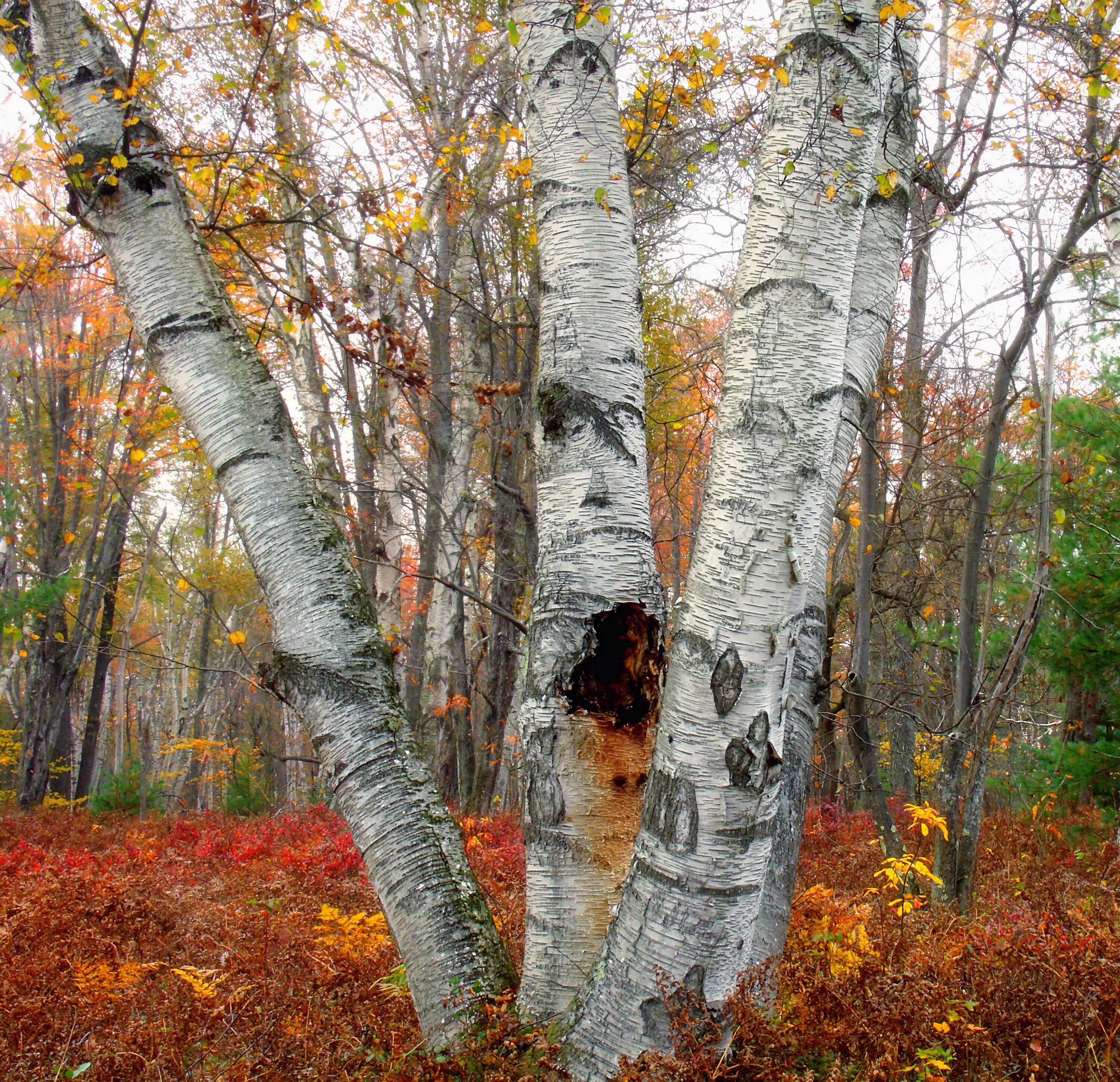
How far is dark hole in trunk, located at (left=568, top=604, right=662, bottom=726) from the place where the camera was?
6.42ft

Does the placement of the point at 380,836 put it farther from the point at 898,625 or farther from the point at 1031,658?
the point at 898,625

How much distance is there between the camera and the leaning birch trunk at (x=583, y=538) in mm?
1923

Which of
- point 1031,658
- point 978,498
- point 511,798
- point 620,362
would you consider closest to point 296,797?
point 511,798

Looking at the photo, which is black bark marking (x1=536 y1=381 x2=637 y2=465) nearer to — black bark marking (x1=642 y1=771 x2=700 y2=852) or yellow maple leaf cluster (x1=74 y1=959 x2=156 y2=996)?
black bark marking (x1=642 y1=771 x2=700 y2=852)

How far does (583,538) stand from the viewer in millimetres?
2020

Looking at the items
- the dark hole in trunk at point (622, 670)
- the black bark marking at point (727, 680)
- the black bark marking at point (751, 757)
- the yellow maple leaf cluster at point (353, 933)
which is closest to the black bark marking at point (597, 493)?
the dark hole in trunk at point (622, 670)

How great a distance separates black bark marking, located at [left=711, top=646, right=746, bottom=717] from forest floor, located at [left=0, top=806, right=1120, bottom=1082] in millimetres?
617

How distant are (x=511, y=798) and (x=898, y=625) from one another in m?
7.31

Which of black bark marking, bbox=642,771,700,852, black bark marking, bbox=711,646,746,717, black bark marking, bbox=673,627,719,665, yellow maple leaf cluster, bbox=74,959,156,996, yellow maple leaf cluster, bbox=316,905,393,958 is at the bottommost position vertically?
yellow maple leaf cluster, bbox=74,959,156,996

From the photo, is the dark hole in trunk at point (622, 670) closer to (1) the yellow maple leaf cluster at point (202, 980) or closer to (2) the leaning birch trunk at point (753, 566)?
(2) the leaning birch trunk at point (753, 566)

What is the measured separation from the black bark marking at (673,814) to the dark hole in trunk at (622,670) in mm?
323

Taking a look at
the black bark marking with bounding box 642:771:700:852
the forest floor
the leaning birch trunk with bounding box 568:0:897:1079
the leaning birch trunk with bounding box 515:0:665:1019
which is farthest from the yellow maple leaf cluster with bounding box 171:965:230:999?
the black bark marking with bounding box 642:771:700:852

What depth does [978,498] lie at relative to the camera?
16.3ft

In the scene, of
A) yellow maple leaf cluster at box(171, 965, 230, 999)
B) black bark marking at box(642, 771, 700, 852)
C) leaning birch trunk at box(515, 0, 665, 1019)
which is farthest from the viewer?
yellow maple leaf cluster at box(171, 965, 230, 999)
